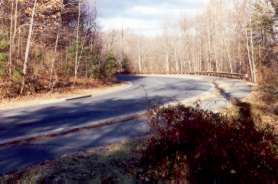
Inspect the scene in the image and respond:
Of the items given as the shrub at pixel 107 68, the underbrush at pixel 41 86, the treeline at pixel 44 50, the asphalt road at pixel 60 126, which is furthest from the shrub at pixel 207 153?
the shrub at pixel 107 68

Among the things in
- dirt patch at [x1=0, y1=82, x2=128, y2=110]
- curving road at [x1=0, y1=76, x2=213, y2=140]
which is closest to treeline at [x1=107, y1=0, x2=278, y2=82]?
dirt patch at [x1=0, y1=82, x2=128, y2=110]

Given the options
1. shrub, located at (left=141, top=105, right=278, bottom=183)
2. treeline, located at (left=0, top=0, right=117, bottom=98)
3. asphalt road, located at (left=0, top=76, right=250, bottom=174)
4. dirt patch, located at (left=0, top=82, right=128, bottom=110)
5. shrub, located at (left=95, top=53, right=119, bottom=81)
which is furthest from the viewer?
shrub, located at (left=95, top=53, right=119, bottom=81)

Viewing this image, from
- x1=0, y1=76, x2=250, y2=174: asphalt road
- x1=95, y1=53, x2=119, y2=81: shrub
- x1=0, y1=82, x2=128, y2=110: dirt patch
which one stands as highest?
x1=95, y1=53, x2=119, y2=81: shrub

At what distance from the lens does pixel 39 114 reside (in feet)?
55.1

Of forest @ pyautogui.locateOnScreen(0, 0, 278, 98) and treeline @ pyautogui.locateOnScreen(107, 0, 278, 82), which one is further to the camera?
treeline @ pyautogui.locateOnScreen(107, 0, 278, 82)

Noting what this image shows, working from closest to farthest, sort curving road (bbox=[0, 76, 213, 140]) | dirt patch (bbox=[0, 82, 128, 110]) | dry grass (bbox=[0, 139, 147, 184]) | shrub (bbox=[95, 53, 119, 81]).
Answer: dry grass (bbox=[0, 139, 147, 184])
curving road (bbox=[0, 76, 213, 140])
dirt patch (bbox=[0, 82, 128, 110])
shrub (bbox=[95, 53, 119, 81])

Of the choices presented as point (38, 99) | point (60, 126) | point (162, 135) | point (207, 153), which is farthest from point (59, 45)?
point (207, 153)

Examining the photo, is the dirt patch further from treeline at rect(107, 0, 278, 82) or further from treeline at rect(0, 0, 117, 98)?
treeline at rect(107, 0, 278, 82)

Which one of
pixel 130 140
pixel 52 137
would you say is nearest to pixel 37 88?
pixel 52 137

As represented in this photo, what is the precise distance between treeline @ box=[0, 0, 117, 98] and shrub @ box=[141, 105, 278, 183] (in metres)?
16.6

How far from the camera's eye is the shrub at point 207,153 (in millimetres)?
7914

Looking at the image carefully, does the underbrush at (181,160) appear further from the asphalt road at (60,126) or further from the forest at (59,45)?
the forest at (59,45)

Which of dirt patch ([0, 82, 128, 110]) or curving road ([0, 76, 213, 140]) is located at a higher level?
dirt patch ([0, 82, 128, 110])

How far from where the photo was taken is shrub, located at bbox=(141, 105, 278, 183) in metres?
7.91
